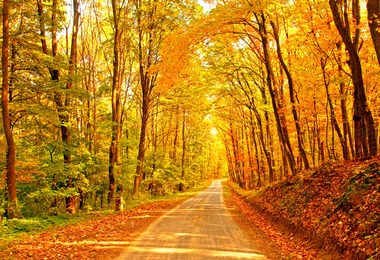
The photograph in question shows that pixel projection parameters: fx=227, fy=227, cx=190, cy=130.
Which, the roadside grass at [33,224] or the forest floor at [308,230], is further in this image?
the roadside grass at [33,224]

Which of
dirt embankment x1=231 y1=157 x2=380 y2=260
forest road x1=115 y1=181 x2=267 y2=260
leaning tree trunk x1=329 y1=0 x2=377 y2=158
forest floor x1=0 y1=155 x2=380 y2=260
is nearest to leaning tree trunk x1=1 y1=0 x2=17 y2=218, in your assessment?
forest floor x1=0 y1=155 x2=380 y2=260

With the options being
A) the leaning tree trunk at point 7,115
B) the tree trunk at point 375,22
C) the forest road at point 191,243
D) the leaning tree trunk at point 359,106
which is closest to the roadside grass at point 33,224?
the leaning tree trunk at point 7,115

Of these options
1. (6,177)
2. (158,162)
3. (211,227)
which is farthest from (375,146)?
(158,162)

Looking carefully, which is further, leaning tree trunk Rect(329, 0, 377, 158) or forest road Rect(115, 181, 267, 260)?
leaning tree trunk Rect(329, 0, 377, 158)

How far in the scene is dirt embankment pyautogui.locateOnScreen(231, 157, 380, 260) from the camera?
4352 mm

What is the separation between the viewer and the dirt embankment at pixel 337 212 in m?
4.35

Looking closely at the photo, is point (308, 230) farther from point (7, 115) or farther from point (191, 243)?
point (7, 115)

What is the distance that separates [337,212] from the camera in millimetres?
5648

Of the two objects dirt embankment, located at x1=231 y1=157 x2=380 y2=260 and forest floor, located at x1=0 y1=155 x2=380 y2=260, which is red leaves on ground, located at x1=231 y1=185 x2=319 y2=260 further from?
dirt embankment, located at x1=231 y1=157 x2=380 y2=260

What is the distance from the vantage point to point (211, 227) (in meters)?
8.05

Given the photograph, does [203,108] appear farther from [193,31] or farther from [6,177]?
[6,177]

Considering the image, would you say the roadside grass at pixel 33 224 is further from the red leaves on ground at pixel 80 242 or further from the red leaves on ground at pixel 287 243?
the red leaves on ground at pixel 287 243

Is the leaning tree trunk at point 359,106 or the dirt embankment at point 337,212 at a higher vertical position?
the leaning tree trunk at point 359,106

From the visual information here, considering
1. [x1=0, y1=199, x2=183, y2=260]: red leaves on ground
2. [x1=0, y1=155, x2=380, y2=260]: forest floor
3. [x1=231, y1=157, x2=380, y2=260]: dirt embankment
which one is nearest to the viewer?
[x1=231, y1=157, x2=380, y2=260]: dirt embankment
